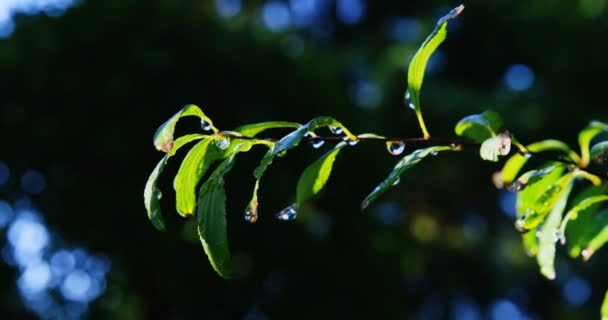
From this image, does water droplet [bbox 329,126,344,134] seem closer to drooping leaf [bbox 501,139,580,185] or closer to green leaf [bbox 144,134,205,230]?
green leaf [bbox 144,134,205,230]

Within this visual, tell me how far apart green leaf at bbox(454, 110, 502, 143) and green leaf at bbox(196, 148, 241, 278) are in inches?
7.9

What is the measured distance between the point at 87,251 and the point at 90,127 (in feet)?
2.24

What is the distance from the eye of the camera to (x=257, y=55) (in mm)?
3906

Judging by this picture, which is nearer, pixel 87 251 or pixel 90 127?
pixel 90 127

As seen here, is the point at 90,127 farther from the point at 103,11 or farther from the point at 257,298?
the point at 257,298

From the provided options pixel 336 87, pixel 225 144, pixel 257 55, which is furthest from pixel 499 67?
pixel 225 144

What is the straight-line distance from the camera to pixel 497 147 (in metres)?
0.53

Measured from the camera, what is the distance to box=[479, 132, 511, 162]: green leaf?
0.53 meters

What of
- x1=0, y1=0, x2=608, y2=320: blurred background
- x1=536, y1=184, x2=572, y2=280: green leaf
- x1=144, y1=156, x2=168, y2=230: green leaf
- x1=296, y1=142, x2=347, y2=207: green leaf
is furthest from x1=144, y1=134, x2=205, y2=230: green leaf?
x1=0, y1=0, x2=608, y2=320: blurred background

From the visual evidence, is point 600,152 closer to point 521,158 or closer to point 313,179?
point 521,158

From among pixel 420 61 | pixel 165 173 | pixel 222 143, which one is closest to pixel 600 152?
pixel 420 61

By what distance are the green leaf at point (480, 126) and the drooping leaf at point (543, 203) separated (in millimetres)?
61

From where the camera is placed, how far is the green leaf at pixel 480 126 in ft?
2.01

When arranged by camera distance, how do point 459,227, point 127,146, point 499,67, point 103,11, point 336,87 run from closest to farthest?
point 127,146
point 103,11
point 336,87
point 459,227
point 499,67
